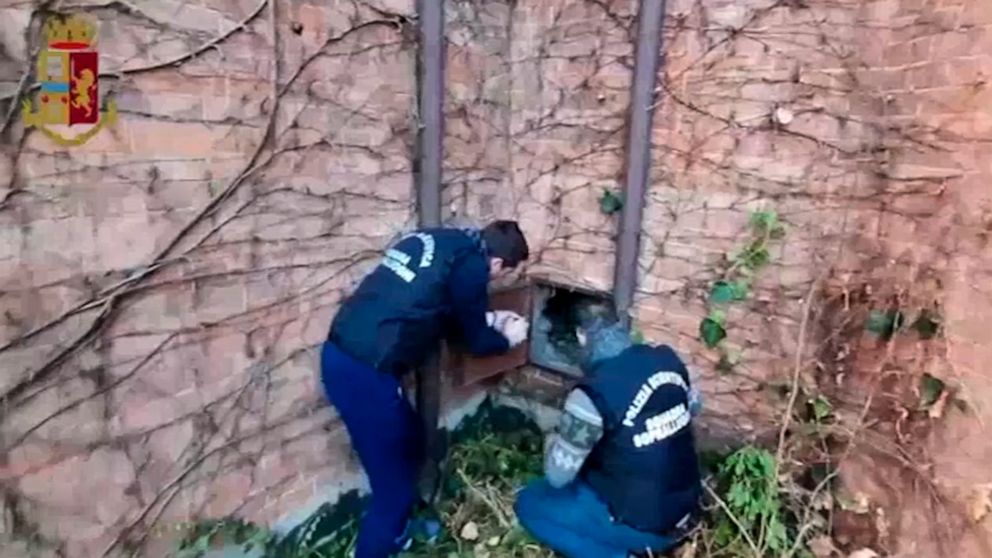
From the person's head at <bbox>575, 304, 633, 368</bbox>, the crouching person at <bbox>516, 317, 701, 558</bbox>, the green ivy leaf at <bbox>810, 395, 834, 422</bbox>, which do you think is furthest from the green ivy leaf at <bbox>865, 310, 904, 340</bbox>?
the person's head at <bbox>575, 304, 633, 368</bbox>

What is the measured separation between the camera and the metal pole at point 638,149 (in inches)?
124

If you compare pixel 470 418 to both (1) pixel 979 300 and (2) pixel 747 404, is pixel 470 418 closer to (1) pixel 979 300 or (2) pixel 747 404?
(2) pixel 747 404

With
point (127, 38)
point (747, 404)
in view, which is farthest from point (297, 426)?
point (747, 404)

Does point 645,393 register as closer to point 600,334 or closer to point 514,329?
point 600,334

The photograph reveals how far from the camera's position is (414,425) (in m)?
3.02

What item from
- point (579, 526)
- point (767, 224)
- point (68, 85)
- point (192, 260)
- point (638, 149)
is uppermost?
point (68, 85)

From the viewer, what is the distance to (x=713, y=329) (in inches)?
128

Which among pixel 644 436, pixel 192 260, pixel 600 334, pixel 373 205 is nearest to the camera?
pixel 192 260

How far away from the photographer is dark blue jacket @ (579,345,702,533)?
2666 millimetres

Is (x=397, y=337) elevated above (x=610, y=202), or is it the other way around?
(x=610, y=202)

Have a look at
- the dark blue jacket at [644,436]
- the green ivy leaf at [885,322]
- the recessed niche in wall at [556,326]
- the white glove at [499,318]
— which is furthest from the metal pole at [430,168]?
the green ivy leaf at [885,322]

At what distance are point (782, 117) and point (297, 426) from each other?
6.74 ft

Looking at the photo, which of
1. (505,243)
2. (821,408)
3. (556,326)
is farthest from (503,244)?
(821,408)

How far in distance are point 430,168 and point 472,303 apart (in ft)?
1.98
